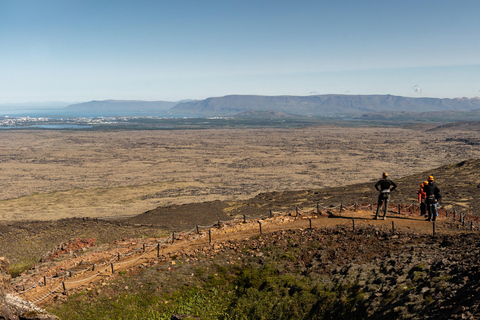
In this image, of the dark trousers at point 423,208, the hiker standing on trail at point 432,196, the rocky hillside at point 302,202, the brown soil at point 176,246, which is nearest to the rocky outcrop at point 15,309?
the brown soil at point 176,246

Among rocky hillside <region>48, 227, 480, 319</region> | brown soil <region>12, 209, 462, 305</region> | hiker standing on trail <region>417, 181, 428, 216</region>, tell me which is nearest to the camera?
rocky hillside <region>48, 227, 480, 319</region>

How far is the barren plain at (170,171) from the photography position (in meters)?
48.3

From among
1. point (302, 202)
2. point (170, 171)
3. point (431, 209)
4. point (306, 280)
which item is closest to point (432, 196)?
point (431, 209)

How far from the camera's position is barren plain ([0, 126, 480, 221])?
48281 millimetres

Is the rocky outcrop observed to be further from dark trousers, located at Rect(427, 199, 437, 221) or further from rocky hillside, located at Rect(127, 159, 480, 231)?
rocky hillside, located at Rect(127, 159, 480, 231)

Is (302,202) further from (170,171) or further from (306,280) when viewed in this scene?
(170,171)

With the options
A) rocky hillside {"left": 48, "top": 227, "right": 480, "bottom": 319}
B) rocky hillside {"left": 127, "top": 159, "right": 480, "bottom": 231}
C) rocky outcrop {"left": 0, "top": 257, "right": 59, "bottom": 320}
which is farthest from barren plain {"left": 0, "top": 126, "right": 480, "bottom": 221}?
rocky outcrop {"left": 0, "top": 257, "right": 59, "bottom": 320}

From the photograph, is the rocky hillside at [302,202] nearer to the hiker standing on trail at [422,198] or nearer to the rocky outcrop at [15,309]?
the hiker standing on trail at [422,198]

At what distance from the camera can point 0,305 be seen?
1030 cm

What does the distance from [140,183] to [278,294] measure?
50.2 metres

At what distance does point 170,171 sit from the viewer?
71.8 meters

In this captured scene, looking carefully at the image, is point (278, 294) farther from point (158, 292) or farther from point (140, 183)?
point (140, 183)

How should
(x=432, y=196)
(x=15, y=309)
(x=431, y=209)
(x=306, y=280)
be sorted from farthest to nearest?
(x=431, y=209)
(x=432, y=196)
(x=306, y=280)
(x=15, y=309)

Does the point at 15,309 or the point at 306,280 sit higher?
the point at 15,309
